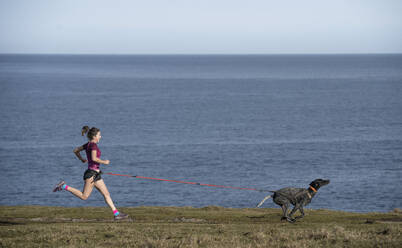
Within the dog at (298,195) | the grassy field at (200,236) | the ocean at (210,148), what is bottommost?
the ocean at (210,148)

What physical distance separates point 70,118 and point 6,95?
57.0 m

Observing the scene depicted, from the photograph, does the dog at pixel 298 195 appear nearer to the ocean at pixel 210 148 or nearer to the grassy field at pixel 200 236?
the grassy field at pixel 200 236

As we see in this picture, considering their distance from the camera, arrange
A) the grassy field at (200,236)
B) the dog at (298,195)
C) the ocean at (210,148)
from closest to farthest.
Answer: the grassy field at (200,236) < the dog at (298,195) < the ocean at (210,148)

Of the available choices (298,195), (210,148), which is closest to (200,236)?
(298,195)

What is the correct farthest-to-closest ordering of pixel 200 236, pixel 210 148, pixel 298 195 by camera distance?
pixel 210 148, pixel 298 195, pixel 200 236

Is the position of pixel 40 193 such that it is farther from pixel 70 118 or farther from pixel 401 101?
pixel 401 101

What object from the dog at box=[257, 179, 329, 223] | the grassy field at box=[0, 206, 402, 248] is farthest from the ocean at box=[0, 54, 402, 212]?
the grassy field at box=[0, 206, 402, 248]

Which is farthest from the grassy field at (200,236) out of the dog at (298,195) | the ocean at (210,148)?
the ocean at (210,148)

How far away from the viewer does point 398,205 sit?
147 ft

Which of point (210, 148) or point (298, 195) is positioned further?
point (210, 148)

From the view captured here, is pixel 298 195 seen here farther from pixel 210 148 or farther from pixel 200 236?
pixel 210 148

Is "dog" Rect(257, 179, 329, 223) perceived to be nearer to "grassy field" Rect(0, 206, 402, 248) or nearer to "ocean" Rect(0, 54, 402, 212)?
"grassy field" Rect(0, 206, 402, 248)

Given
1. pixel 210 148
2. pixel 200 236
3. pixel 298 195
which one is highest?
pixel 298 195

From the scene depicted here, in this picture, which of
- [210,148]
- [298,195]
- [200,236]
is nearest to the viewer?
[200,236]
